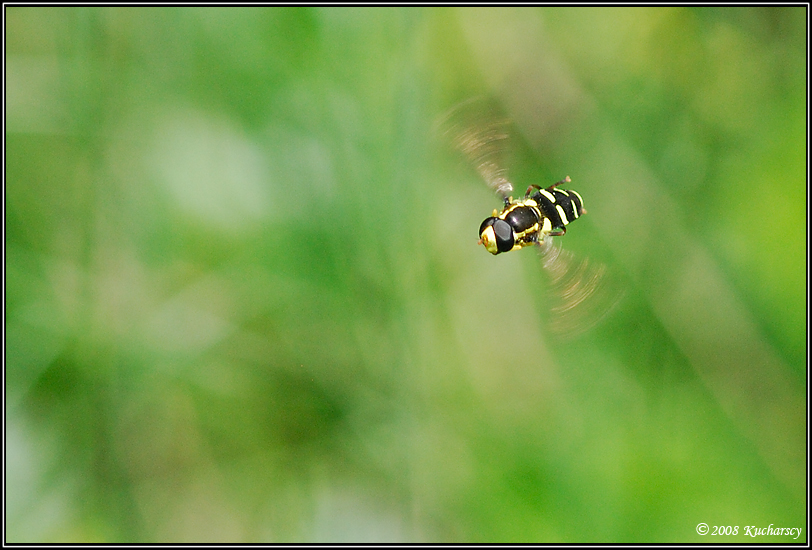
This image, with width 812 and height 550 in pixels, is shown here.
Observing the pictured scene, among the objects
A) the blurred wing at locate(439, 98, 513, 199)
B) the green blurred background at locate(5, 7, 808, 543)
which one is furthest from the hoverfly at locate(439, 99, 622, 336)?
the green blurred background at locate(5, 7, 808, 543)

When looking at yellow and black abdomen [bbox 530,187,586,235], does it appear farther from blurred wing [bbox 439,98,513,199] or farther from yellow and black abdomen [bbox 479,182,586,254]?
blurred wing [bbox 439,98,513,199]

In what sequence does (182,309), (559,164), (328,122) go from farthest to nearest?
1. (559,164)
2. (182,309)
3. (328,122)

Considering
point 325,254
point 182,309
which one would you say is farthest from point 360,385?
point 182,309

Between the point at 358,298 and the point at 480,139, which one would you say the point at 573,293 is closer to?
the point at 480,139

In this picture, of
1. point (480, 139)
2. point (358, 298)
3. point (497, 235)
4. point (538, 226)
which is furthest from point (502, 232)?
point (358, 298)

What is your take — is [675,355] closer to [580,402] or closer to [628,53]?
[580,402]

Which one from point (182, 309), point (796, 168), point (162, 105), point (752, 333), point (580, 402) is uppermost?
point (162, 105)

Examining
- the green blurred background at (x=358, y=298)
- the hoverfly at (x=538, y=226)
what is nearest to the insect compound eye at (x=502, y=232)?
the hoverfly at (x=538, y=226)
